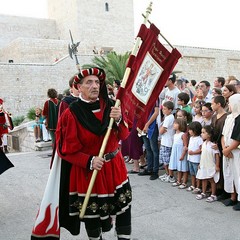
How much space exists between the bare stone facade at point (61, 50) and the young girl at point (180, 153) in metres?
19.7

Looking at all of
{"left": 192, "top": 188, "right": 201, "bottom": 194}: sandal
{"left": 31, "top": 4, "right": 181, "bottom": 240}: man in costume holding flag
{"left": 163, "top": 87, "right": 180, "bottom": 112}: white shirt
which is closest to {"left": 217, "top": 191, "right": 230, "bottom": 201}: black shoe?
{"left": 192, "top": 188, "right": 201, "bottom": 194}: sandal

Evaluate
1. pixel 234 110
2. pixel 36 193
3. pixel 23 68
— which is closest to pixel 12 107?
pixel 23 68

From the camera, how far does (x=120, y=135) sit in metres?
3.03

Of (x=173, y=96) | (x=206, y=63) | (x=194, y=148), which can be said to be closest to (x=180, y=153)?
(x=194, y=148)

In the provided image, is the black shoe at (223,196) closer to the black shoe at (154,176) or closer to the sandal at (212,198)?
the sandal at (212,198)

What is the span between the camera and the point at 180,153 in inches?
212

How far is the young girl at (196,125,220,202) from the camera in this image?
15.4 ft

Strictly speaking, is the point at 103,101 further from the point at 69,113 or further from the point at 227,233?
the point at 227,233

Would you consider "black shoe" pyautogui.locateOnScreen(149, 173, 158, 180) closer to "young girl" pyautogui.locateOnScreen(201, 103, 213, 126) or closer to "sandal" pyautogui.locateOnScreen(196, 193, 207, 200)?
"sandal" pyautogui.locateOnScreen(196, 193, 207, 200)

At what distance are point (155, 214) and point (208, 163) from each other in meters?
1.14

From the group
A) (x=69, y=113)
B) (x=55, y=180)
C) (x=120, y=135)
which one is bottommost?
(x=55, y=180)

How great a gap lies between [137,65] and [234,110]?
1.90m

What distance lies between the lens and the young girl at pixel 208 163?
470 cm

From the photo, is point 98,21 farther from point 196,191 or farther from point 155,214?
point 155,214
